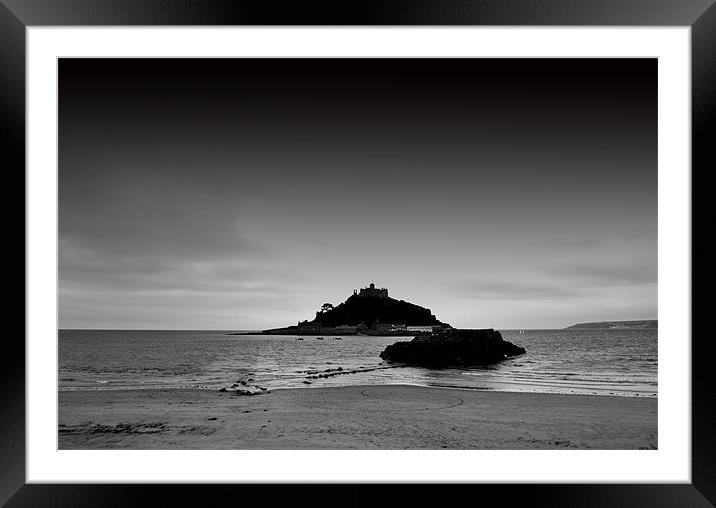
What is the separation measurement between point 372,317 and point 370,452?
127 ft

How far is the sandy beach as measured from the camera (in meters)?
5.00

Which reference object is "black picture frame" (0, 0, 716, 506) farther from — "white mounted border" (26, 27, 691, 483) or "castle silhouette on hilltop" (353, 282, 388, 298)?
"castle silhouette on hilltop" (353, 282, 388, 298)

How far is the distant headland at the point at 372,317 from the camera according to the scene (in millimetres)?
36281

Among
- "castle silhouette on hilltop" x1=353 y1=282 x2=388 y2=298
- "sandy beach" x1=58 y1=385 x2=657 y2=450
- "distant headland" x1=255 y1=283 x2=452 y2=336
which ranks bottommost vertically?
"distant headland" x1=255 y1=283 x2=452 y2=336

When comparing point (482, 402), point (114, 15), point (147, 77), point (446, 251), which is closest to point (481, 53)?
point (114, 15)

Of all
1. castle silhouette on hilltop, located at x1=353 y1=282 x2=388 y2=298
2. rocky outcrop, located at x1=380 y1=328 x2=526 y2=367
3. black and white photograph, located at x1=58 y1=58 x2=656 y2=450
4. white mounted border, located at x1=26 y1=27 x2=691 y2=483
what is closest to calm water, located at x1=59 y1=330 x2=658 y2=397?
black and white photograph, located at x1=58 y1=58 x2=656 y2=450

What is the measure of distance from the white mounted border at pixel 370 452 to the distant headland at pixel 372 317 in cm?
3342

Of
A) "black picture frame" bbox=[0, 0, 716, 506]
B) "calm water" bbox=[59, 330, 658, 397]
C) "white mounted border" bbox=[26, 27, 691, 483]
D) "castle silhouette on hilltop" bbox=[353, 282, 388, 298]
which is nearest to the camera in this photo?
"black picture frame" bbox=[0, 0, 716, 506]

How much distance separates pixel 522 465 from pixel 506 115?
27.0 m

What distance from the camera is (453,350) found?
616 inches

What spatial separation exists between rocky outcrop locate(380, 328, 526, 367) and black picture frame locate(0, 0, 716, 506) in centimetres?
1388

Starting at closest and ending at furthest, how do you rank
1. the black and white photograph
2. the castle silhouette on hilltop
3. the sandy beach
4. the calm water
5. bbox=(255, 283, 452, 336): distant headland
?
1. the sandy beach
2. the calm water
3. the black and white photograph
4. bbox=(255, 283, 452, 336): distant headland
5. the castle silhouette on hilltop

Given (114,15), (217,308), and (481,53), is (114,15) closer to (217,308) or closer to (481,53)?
(481,53)

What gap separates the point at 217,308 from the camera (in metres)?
35.0
